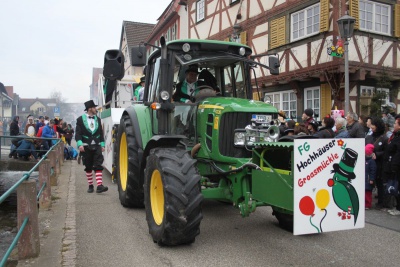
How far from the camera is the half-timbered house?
1212 cm

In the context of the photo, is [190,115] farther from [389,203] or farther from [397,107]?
[397,107]

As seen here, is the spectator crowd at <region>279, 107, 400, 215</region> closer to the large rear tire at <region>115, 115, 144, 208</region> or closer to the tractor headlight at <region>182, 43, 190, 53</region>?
A: the tractor headlight at <region>182, 43, 190, 53</region>

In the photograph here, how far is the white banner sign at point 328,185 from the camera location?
378cm

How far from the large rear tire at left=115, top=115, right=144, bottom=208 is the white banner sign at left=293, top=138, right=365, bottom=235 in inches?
122

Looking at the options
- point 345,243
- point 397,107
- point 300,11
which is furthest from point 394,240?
point 300,11

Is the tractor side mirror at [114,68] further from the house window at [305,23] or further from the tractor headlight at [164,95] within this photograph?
the house window at [305,23]

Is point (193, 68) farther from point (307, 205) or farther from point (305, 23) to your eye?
point (305, 23)

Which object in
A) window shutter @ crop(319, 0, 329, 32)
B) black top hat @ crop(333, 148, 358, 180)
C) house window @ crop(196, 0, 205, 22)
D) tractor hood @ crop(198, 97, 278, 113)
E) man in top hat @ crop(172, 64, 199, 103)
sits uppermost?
house window @ crop(196, 0, 205, 22)

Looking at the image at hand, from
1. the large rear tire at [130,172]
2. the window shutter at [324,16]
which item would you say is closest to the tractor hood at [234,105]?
the large rear tire at [130,172]

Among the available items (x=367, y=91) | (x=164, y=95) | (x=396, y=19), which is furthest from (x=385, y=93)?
(x=164, y=95)

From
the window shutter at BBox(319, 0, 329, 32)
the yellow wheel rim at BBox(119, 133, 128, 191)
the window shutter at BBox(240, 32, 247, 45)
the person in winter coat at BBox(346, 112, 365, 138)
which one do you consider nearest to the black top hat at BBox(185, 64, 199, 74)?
the yellow wheel rim at BBox(119, 133, 128, 191)

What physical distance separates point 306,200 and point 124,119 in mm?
4114

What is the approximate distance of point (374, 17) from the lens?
12.6 meters

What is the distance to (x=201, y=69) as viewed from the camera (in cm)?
600
